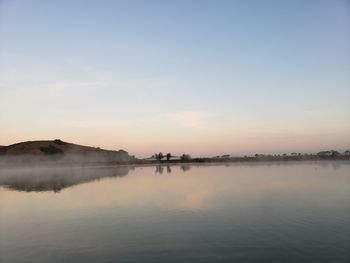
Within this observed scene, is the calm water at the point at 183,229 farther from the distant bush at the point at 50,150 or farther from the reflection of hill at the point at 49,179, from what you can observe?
the distant bush at the point at 50,150

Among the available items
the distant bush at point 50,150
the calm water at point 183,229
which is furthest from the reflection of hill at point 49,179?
the distant bush at point 50,150

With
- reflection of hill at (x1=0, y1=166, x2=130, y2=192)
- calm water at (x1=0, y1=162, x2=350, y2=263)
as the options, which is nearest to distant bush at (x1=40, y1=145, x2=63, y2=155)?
reflection of hill at (x1=0, y1=166, x2=130, y2=192)

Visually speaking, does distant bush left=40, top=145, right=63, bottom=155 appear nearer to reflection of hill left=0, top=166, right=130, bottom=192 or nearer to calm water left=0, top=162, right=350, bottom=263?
reflection of hill left=0, top=166, right=130, bottom=192

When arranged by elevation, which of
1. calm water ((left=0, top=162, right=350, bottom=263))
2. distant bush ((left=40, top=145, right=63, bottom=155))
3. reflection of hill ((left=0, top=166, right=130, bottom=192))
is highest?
distant bush ((left=40, top=145, right=63, bottom=155))

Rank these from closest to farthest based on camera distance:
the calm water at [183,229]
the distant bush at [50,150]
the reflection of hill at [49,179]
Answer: the calm water at [183,229] < the reflection of hill at [49,179] < the distant bush at [50,150]

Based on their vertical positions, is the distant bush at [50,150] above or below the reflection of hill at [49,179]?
above

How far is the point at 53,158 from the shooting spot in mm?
193000

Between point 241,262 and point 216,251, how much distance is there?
7.59 feet

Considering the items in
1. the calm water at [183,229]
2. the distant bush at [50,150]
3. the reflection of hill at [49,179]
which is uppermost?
the distant bush at [50,150]

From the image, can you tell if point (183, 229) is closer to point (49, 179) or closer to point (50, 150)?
point (49, 179)

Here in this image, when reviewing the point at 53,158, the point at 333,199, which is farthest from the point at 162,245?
the point at 53,158

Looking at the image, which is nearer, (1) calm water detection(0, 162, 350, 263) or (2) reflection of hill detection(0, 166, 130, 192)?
(1) calm water detection(0, 162, 350, 263)

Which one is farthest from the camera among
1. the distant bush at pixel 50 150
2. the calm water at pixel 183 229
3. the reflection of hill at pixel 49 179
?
the distant bush at pixel 50 150

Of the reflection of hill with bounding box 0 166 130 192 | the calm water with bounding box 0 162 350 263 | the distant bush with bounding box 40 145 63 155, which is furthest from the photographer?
the distant bush with bounding box 40 145 63 155
